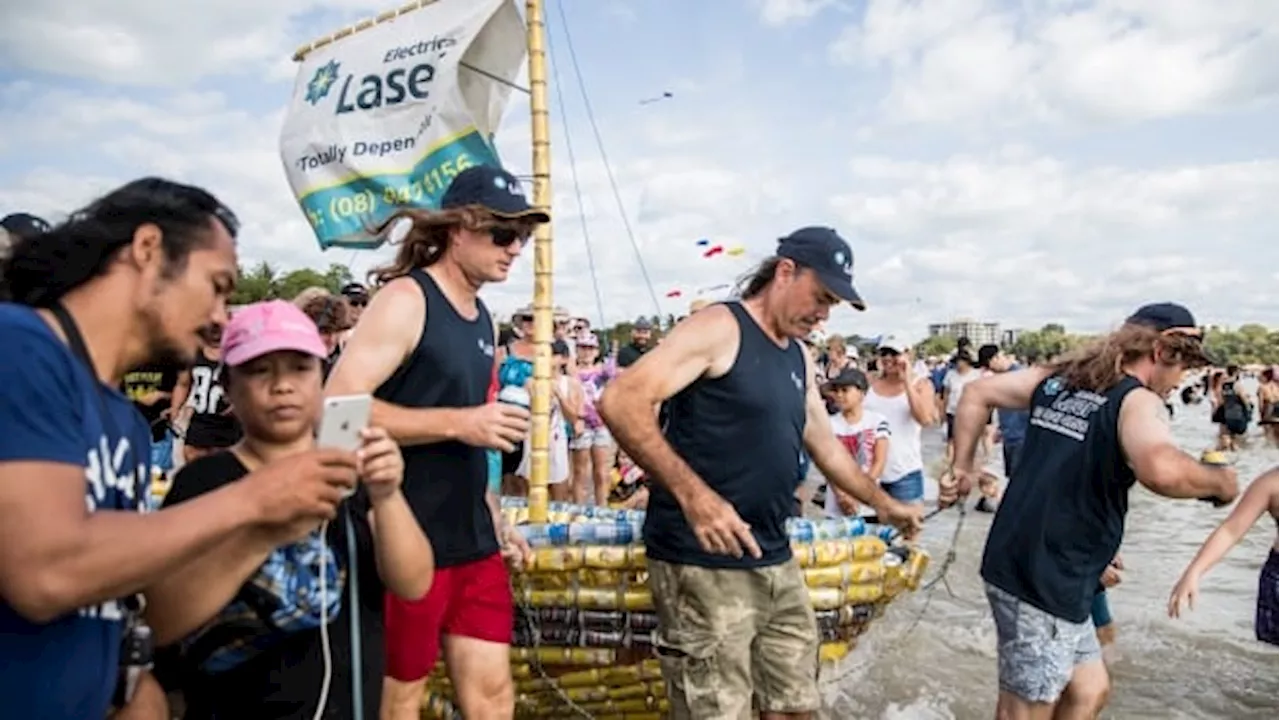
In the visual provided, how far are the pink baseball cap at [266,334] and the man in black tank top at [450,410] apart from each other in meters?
0.71

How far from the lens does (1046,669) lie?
12.3ft

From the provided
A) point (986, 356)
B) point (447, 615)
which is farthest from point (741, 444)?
point (986, 356)

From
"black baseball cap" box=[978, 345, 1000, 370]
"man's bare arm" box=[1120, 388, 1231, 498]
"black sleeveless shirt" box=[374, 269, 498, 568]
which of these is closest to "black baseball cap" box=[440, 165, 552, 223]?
"black sleeveless shirt" box=[374, 269, 498, 568]

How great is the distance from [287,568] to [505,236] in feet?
4.95

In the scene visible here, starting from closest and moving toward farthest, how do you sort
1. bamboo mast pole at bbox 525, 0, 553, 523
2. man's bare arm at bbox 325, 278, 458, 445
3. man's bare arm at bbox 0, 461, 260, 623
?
man's bare arm at bbox 0, 461, 260, 623, man's bare arm at bbox 325, 278, 458, 445, bamboo mast pole at bbox 525, 0, 553, 523

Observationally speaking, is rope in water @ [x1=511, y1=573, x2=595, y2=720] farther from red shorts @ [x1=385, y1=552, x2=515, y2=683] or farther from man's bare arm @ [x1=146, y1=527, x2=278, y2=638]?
man's bare arm @ [x1=146, y1=527, x2=278, y2=638]

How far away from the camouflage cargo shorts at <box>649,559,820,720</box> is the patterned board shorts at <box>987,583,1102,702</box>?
0.74m

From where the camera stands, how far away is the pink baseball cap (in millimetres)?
2205

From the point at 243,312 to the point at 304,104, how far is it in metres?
4.77

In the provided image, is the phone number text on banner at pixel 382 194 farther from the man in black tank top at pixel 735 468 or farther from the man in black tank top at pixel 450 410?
the man in black tank top at pixel 735 468

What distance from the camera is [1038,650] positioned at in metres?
3.74

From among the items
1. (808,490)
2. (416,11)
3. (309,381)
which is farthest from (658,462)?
(808,490)

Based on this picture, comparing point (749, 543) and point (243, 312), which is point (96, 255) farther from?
point (749, 543)

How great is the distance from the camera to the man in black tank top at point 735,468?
11.3 feet
